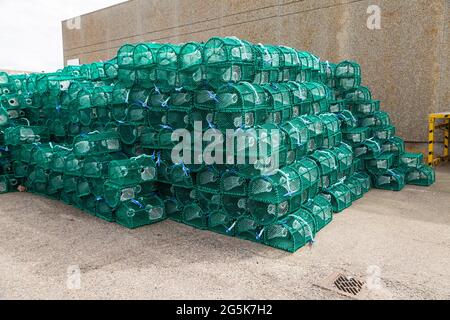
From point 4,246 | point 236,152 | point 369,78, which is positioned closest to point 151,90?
point 236,152

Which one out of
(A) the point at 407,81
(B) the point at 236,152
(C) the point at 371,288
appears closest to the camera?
(C) the point at 371,288

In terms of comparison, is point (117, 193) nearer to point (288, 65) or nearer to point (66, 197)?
point (66, 197)

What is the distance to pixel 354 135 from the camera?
8.45 m

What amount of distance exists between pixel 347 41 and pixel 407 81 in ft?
7.24

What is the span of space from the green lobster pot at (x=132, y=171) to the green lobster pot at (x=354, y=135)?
14.3 ft

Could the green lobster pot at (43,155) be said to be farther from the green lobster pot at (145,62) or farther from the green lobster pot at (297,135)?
the green lobster pot at (297,135)

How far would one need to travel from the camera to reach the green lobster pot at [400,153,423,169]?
888 centimetres

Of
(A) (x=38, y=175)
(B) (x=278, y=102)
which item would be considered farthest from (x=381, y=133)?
(A) (x=38, y=175)

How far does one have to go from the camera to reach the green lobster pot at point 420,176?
8773 mm

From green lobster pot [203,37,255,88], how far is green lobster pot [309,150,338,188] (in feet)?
6.73

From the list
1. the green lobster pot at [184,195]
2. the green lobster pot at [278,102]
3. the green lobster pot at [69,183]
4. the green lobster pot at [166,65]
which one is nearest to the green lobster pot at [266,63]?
the green lobster pot at [278,102]

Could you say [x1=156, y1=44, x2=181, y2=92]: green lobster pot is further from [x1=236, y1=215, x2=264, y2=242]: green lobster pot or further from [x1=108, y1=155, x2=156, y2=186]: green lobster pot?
[x1=236, y1=215, x2=264, y2=242]: green lobster pot
